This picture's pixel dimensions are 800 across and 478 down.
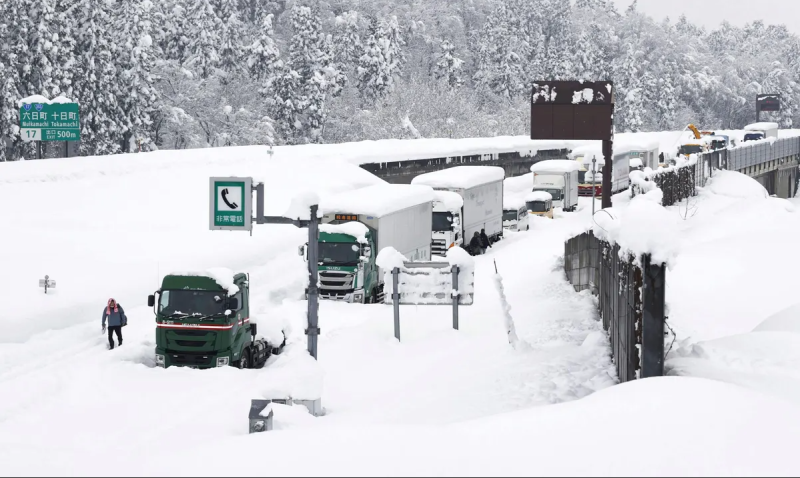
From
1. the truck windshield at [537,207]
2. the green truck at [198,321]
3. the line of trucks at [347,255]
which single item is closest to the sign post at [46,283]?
the line of trucks at [347,255]

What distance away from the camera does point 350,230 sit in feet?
92.3

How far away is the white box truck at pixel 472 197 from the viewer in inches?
1591

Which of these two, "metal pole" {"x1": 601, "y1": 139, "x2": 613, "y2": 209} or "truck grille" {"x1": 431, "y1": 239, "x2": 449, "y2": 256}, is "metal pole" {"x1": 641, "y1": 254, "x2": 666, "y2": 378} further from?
"metal pole" {"x1": 601, "y1": 139, "x2": 613, "y2": 209}

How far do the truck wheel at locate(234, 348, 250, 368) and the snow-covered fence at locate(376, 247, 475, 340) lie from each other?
380 cm

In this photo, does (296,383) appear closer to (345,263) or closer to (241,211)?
(241,211)

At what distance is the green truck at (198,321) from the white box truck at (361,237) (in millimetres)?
8638

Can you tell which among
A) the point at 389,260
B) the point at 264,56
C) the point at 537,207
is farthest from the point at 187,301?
the point at 264,56

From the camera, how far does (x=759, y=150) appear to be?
76188mm

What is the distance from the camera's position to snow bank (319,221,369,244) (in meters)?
28.0

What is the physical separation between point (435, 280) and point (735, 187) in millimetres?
38944

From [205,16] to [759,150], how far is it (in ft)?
171

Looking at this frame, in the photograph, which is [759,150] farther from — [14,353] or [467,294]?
[14,353]

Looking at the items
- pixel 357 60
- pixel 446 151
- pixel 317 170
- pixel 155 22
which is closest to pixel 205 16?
pixel 155 22

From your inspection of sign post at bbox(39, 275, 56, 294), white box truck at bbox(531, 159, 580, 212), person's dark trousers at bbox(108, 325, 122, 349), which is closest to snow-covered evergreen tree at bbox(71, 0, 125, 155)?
white box truck at bbox(531, 159, 580, 212)
